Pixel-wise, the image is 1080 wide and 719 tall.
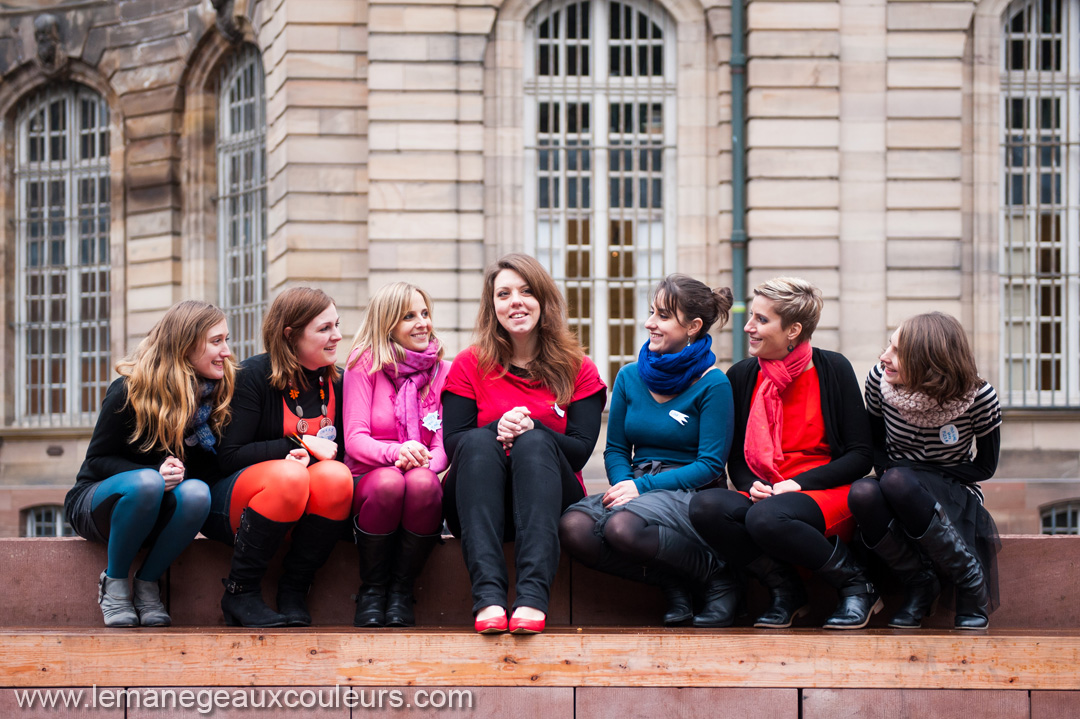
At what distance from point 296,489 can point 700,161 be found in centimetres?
915

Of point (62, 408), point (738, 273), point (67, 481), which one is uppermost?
point (738, 273)

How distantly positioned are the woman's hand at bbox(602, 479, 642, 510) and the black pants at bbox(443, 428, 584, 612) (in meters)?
0.21

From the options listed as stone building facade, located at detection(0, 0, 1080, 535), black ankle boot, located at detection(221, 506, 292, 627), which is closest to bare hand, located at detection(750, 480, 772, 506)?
black ankle boot, located at detection(221, 506, 292, 627)

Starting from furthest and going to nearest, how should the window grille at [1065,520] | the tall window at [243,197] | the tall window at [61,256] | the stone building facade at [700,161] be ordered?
the tall window at [61,256], the tall window at [243,197], the window grille at [1065,520], the stone building facade at [700,161]

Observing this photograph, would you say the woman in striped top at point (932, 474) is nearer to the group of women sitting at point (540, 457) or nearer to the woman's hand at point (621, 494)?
the group of women sitting at point (540, 457)

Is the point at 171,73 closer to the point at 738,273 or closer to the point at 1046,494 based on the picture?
the point at 738,273

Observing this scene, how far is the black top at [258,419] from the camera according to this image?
15.2 feet

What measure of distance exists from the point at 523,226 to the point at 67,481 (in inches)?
304

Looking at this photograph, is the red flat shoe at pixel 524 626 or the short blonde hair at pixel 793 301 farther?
the short blonde hair at pixel 793 301

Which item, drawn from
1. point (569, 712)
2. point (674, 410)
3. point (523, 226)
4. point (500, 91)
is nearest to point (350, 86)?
point (500, 91)

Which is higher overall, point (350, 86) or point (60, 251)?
point (350, 86)

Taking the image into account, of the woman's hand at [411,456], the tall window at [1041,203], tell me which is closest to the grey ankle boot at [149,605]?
the woman's hand at [411,456]

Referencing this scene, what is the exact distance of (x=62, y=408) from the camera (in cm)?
1597

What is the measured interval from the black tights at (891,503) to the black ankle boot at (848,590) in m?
0.13
